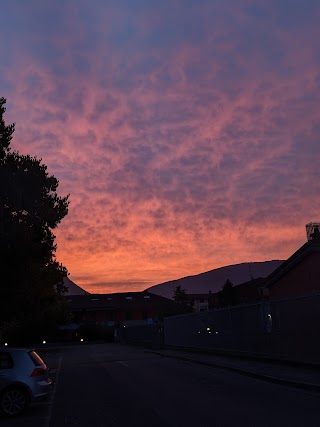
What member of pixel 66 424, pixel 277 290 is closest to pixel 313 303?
pixel 66 424

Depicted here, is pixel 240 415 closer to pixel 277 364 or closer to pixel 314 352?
pixel 314 352

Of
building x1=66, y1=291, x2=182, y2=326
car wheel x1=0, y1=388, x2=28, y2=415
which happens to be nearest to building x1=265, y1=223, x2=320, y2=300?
car wheel x1=0, y1=388, x2=28, y2=415

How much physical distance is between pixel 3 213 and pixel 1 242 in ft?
6.96

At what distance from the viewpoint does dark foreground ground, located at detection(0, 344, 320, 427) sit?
1019 centimetres

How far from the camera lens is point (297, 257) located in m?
32.3

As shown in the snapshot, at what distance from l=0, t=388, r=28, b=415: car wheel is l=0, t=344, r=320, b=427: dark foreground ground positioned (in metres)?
0.22

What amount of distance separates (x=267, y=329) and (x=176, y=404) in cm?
1012

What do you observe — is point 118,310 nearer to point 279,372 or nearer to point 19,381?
point 279,372

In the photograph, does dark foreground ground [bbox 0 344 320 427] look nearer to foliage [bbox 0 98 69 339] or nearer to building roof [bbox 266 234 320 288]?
foliage [bbox 0 98 69 339]

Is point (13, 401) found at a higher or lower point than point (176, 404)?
higher

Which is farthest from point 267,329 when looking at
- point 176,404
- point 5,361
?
point 5,361

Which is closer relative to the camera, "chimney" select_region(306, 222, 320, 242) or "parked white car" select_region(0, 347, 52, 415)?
"parked white car" select_region(0, 347, 52, 415)

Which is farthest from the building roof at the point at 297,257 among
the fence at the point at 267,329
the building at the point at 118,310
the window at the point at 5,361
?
the building at the point at 118,310

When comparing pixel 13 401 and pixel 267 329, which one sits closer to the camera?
pixel 13 401
